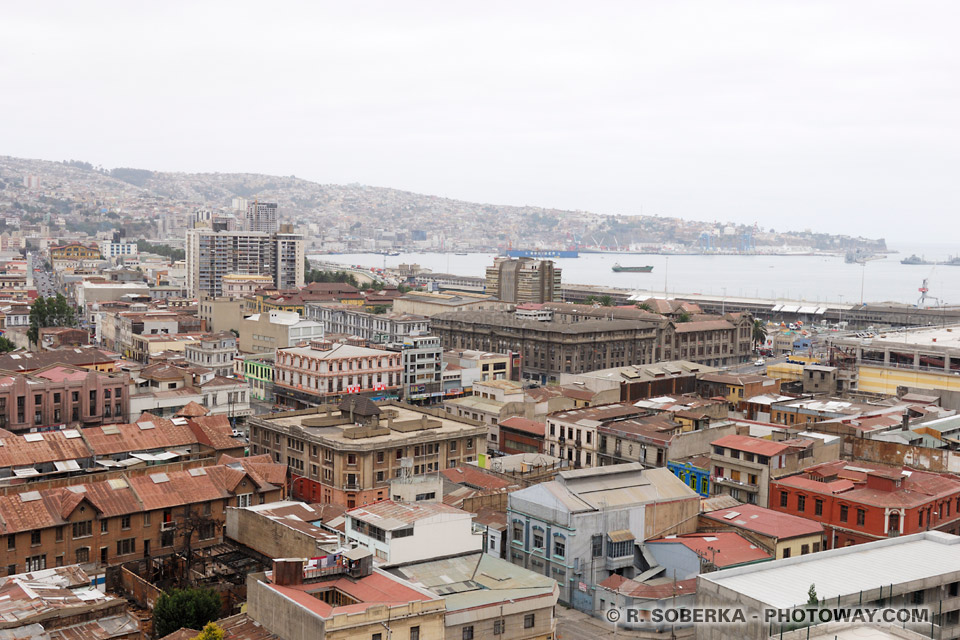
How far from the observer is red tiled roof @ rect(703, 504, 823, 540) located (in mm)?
33469

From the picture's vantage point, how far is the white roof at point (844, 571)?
2516 centimetres

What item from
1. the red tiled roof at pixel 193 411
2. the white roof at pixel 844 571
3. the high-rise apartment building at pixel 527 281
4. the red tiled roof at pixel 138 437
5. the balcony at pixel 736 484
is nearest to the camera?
the white roof at pixel 844 571

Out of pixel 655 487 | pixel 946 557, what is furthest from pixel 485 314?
pixel 946 557

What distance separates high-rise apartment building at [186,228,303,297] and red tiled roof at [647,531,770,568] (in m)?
117

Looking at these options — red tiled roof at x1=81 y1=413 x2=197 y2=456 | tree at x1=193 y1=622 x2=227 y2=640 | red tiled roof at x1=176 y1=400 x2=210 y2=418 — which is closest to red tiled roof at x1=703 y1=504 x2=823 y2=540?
tree at x1=193 y1=622 x2=227 y2=640

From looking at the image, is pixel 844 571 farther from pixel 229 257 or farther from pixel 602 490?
pixel 229 257

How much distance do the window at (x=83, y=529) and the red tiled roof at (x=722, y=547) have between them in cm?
1990

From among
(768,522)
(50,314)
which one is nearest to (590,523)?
(768,522)

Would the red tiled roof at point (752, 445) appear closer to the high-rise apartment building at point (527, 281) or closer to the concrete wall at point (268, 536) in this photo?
the concrete wall at point (268, 536)

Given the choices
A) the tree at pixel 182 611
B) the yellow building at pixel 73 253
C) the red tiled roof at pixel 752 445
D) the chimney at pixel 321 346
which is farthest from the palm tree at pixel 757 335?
the yellow building at pixel 73 253

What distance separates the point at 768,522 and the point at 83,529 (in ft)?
80.1

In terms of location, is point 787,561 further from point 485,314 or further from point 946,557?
point 485,314

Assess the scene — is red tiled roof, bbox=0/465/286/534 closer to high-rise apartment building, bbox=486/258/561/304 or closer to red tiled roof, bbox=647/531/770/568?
red tiled roof, bbox=647/531/770/568

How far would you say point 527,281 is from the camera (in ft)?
445
